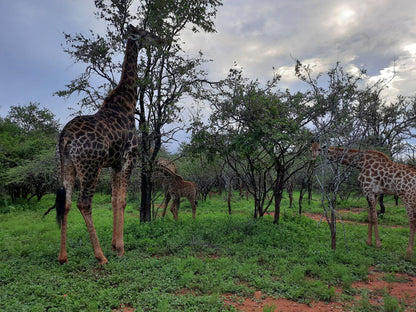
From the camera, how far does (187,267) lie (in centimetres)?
562

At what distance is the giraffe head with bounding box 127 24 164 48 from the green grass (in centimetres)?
528

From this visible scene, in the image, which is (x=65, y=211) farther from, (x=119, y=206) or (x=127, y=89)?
(x=127, y=89)

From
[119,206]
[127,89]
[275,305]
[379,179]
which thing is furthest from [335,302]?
[127,89]

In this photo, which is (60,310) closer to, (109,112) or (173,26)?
(109,112)

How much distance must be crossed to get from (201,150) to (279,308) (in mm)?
5909

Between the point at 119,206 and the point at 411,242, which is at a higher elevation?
the point at 119,206

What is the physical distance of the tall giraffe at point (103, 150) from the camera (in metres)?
5.74

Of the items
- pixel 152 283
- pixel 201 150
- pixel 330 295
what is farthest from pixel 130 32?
pixel 330 295

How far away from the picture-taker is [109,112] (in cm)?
692

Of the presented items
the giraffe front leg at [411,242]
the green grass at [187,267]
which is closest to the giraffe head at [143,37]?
the green grass at [187,267]

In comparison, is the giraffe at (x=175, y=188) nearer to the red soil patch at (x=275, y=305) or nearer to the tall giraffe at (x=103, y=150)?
Result: the tall giraffe at (x=103, y=150)

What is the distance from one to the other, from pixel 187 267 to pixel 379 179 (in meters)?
6.24

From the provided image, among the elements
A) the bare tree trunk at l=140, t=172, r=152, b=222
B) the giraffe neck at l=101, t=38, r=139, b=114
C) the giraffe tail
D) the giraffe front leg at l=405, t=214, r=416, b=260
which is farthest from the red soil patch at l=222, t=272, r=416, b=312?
the bare tree trunk at l=140, t=172, r=152, b=222

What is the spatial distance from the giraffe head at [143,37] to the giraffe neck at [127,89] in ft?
0.47
